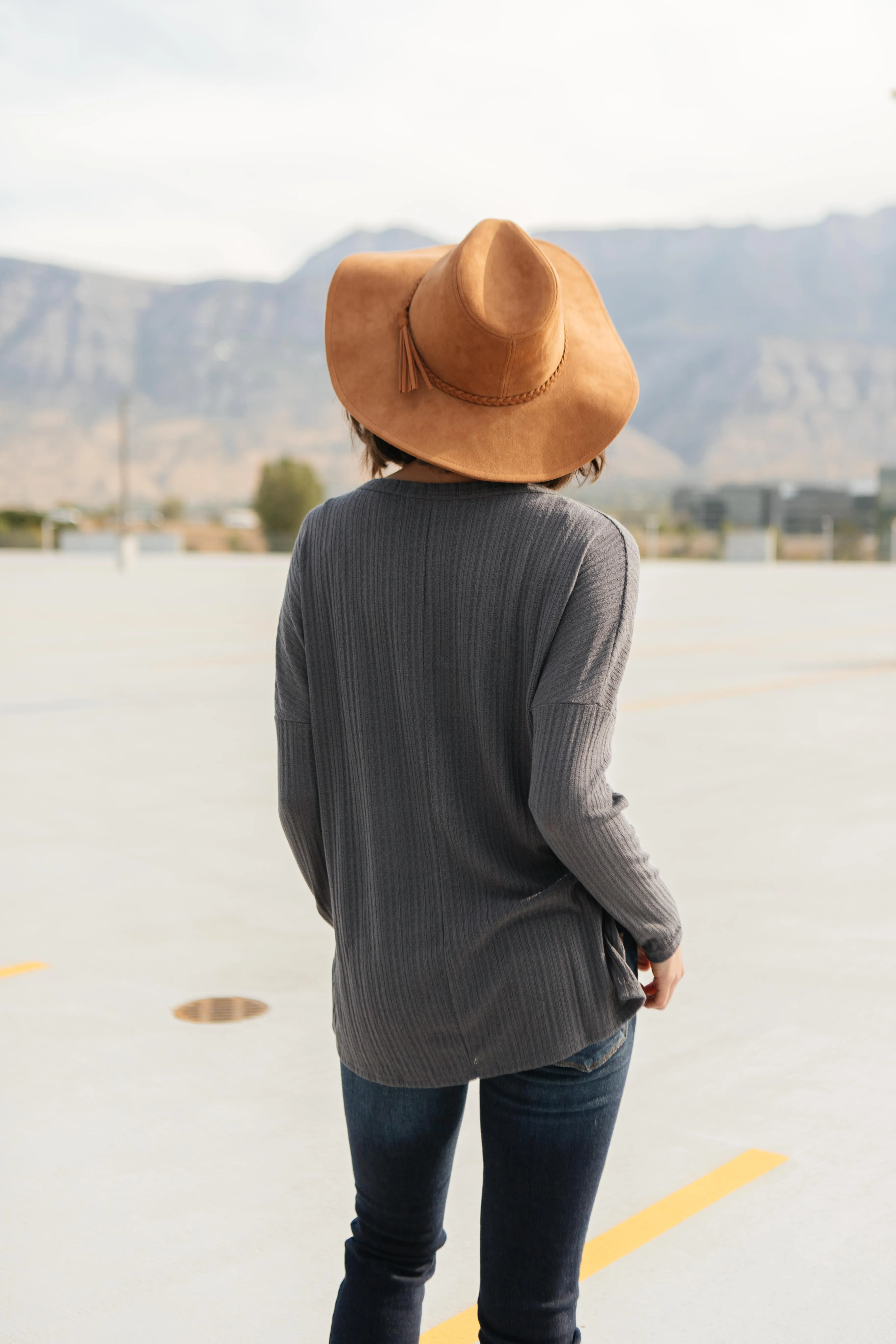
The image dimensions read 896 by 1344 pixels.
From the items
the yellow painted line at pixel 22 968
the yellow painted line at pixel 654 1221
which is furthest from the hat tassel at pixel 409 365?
the yellow painted line at pixel 22 968

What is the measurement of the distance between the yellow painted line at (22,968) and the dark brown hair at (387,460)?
10.9 feet

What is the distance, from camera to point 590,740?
5.83ft

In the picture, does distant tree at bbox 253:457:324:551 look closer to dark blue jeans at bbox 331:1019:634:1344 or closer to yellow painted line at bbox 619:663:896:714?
yellow painted line at bbox 619:663:896:714

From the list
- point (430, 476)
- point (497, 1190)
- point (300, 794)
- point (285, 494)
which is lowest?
point (285, 494)

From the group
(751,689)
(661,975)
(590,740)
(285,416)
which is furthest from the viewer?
(285,416)

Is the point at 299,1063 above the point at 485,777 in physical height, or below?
below

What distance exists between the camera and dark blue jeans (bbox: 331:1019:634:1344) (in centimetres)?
184

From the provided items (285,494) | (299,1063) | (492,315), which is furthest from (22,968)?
(285,494)

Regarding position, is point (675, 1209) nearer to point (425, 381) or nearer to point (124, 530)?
point (425, 381)

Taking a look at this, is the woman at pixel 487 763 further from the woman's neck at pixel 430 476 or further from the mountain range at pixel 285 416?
the mountain range at pixel 285 416

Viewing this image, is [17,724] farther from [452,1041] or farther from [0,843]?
[452,1041]

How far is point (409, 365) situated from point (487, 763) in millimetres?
508

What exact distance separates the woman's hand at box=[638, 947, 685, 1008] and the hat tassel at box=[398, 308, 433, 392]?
78cm

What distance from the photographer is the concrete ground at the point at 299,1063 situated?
9.27ft
